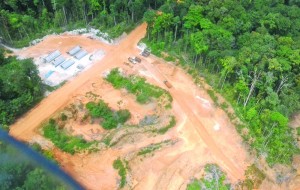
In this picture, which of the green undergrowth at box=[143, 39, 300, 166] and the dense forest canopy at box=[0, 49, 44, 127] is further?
the green undergrowth at box=[143, 39, 300, 166]

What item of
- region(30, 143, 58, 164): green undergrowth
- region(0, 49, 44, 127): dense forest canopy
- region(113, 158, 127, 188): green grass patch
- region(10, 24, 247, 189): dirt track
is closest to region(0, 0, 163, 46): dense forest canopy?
region(10, 24, 247, 189): dirt track

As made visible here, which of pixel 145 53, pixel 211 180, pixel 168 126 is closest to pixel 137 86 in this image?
pixel 145 53

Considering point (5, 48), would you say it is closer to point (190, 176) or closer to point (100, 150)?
point (100, 150)

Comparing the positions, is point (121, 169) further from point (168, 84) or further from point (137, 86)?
point (168, 84)

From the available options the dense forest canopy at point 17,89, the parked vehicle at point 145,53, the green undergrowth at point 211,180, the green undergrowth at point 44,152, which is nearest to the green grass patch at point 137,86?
the parked vehicle at point 145,53

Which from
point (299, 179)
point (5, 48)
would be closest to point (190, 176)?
point (299, 179)

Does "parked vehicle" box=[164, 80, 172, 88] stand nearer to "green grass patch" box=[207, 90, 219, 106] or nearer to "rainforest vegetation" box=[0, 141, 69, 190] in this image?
"green grass patch" box=[207, 90, 219, 106]

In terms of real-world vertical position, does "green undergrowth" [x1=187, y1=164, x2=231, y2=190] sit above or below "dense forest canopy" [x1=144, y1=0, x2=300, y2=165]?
below
